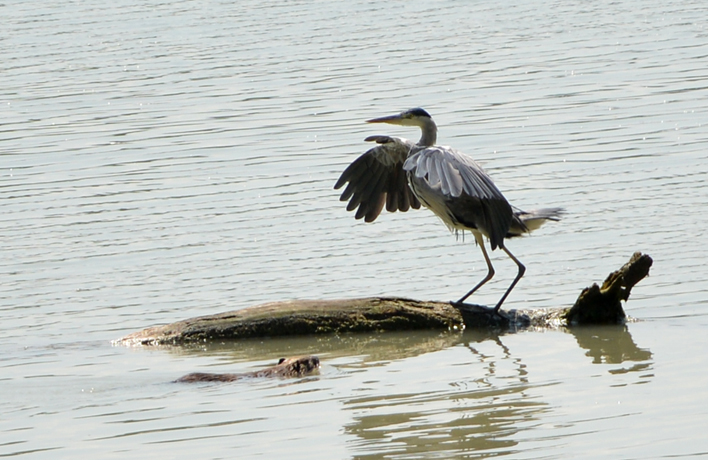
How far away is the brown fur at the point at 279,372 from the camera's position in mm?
6820

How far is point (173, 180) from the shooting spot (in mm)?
13688

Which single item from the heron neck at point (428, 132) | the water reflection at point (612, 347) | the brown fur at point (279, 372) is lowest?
the water reflection at point (612, 347)

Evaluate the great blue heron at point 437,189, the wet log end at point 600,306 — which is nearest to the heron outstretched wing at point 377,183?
the great blue heron at point 437,189

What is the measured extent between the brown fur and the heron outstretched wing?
7.47 feet

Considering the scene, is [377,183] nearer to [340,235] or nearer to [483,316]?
[483,316]

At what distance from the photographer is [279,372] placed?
6926mm

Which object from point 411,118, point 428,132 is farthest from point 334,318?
point 411,118

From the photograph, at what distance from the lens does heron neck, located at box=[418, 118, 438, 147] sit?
872cm

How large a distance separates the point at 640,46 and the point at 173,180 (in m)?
9.88

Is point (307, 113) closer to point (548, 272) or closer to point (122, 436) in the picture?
point (548, 272)

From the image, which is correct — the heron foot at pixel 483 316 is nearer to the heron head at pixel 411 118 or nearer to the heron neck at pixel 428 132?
the heron neck at pixel 428 132

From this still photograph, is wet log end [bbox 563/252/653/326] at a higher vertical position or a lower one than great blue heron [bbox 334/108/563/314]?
lower

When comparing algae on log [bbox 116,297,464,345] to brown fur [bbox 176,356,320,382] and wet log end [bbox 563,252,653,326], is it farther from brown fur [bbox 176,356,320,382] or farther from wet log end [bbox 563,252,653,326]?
wet log end [bbox 563,252,653,326]

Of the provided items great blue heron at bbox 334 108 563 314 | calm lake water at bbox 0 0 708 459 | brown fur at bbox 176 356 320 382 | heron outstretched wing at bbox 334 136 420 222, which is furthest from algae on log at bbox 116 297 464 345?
heron outstretched wing at bbox 334 136 420 222
